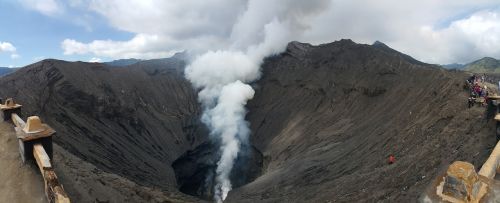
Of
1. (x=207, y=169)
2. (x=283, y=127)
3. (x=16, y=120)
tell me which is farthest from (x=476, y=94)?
(x=207, y=169)

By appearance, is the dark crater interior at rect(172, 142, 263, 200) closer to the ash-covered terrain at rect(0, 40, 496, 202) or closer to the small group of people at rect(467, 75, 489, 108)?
the ash-covered terrain at rect(0, 40, 496, 202)

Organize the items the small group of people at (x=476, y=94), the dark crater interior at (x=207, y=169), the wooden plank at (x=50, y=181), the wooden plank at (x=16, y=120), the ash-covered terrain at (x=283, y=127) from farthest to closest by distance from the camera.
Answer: the dark crater interior at (x=207, y=169), the small group of people at (x=476, y=94), the ash-covered terrain at (x=283, y=127), the wooden plank at (x=16, y=120), the wooden plank at (x=50, y=181)

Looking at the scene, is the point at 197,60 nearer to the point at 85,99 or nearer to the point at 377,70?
the point at 85,99

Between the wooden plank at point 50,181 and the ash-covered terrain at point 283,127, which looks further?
the ash-covered terrain at point 283,127

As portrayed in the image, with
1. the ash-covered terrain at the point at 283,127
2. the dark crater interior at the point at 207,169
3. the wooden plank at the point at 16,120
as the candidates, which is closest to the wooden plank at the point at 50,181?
the wooden plank at the point at 16,120

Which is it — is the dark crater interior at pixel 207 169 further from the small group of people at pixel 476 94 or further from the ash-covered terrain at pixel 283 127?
the small group of people at pixel 476 94

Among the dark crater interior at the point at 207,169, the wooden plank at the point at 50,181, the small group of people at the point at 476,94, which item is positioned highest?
the small group of people at the point at 476,94

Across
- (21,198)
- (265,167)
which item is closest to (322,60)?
(265,167)

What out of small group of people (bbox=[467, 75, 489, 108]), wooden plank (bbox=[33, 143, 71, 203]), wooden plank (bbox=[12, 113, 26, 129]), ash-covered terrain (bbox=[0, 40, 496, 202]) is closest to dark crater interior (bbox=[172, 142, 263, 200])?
ash-covered terrain (bbox=[0, 40, 496, 202])

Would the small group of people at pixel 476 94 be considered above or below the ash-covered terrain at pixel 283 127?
above
